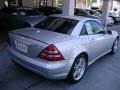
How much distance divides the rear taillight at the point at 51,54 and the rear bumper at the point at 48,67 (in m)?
0.09

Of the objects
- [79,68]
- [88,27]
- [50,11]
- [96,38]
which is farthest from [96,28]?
[50,11]

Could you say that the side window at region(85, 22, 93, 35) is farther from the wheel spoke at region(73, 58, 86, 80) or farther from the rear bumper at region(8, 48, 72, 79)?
the rear bumper at region(8, 48, 72, 79)

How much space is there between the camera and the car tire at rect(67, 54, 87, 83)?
13.7ft

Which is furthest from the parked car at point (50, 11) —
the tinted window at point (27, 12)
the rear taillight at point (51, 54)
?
the rear taillight at point (51, 54)

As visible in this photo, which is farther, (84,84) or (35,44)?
(84,84)

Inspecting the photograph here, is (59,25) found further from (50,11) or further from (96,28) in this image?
(50,11)

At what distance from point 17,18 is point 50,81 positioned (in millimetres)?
5928

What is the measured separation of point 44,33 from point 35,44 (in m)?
0.52

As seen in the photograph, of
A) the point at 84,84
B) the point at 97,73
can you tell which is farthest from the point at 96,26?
the point at 84,84

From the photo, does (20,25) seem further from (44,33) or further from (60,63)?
(60,63)

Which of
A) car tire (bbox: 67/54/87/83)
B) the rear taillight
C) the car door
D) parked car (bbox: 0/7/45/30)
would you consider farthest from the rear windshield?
parked car (bbox: 0/7/45/30)

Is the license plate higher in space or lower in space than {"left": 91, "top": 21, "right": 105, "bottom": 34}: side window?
lower

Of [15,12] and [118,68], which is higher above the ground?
[15,12]

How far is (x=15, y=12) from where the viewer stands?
10.0m
